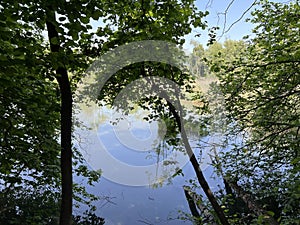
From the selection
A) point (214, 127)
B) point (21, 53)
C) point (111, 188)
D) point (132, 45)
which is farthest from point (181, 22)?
point (111, 188)

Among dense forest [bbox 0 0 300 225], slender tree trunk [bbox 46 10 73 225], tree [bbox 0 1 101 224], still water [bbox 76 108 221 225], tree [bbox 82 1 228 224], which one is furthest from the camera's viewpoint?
still water [bbox 76 108 221 225]

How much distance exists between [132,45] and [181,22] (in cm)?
63

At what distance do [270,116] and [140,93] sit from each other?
153 cm

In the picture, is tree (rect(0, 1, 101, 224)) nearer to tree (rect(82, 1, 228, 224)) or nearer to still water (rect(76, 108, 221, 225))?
tree (rect(82, 1, 228, 224))

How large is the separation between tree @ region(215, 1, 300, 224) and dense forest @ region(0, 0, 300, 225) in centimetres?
2

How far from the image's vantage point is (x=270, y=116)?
2.25 meters

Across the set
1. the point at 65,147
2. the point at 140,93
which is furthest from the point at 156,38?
the point at 65,147

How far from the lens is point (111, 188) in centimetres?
624

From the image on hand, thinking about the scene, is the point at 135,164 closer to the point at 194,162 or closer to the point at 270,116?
the point at 194,162

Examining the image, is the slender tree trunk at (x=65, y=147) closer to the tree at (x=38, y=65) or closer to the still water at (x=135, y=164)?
the tree at (x=38, y=65)

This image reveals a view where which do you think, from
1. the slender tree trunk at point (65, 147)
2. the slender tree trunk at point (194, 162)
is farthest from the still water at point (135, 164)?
the slender tree trunk at point (65, 147)

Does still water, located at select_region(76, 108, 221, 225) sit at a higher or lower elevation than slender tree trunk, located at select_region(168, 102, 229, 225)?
higher

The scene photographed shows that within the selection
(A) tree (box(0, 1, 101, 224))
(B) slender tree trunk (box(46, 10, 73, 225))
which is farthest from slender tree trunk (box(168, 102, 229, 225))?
(B) slender tree trunk (box(46, 10, 73, 225))

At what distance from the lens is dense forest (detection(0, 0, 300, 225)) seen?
1.63 meters
